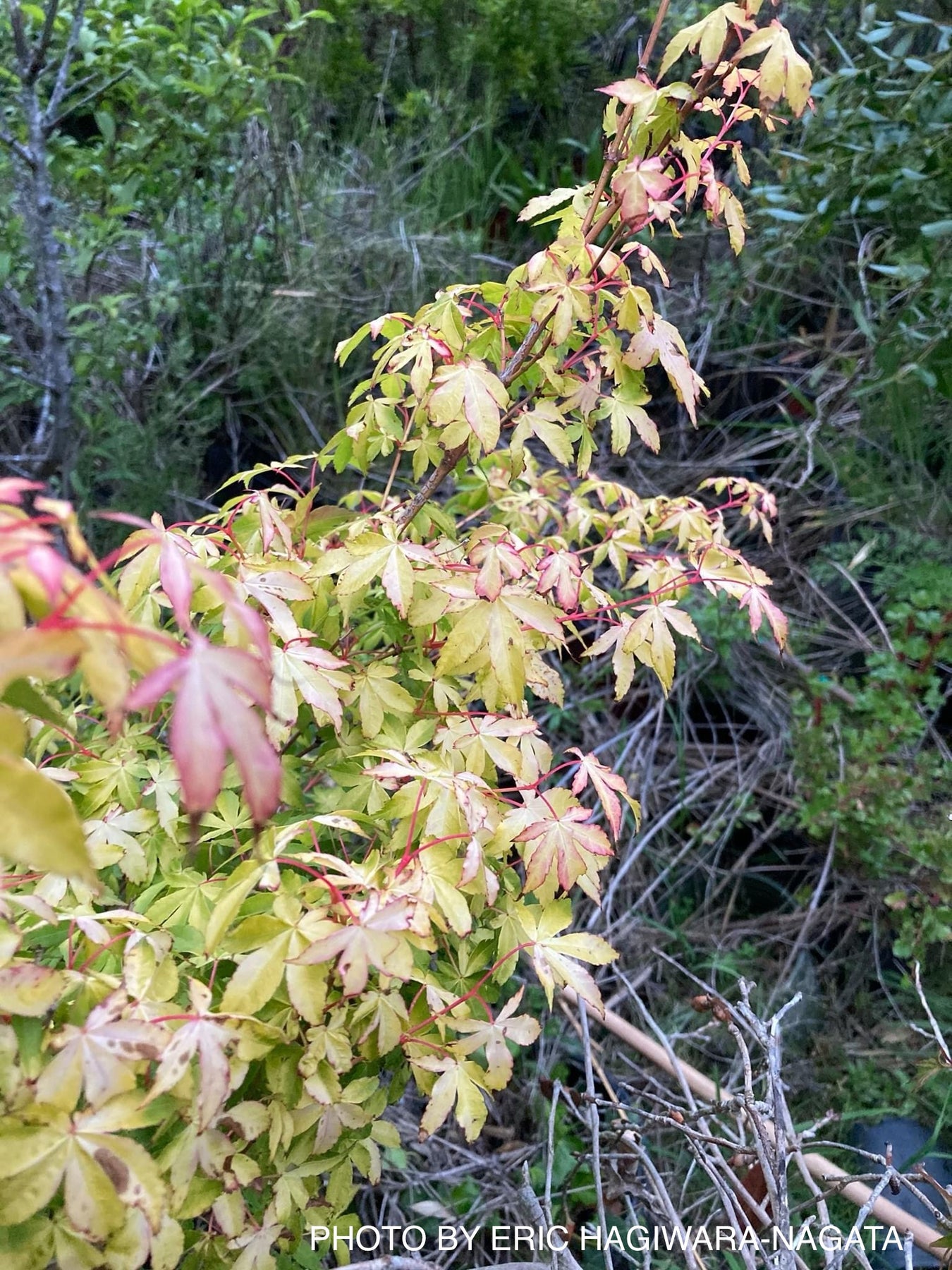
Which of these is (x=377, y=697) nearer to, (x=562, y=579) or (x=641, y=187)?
(x=562, y=579)

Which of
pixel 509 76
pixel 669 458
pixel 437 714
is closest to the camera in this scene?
pixel 437 714

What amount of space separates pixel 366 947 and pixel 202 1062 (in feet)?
0.44

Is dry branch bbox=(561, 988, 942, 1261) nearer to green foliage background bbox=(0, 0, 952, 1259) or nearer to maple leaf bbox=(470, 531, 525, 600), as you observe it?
green foliage background bbox=(0, 0, 952, 1259)

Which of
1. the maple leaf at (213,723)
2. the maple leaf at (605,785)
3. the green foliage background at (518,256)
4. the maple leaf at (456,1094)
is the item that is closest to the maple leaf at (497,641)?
the maple leaf at (605,785)

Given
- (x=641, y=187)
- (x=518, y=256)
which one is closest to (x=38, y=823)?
(x=641, y=187)

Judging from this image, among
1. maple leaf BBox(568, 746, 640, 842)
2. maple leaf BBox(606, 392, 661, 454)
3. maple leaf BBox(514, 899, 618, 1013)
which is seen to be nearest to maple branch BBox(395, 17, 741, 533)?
maple leaf BBox(606, 392, 661, 454)

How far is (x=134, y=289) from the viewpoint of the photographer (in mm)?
2082

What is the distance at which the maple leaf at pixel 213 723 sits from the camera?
1.33 feet

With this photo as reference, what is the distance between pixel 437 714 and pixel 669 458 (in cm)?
187

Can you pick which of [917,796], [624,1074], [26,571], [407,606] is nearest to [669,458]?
[917,796]

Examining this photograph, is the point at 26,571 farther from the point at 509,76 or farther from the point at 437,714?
the point at 509,76

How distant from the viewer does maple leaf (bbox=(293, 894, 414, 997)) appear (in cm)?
64

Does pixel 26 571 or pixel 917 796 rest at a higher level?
pixel 26 571

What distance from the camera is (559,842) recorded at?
0.85m
